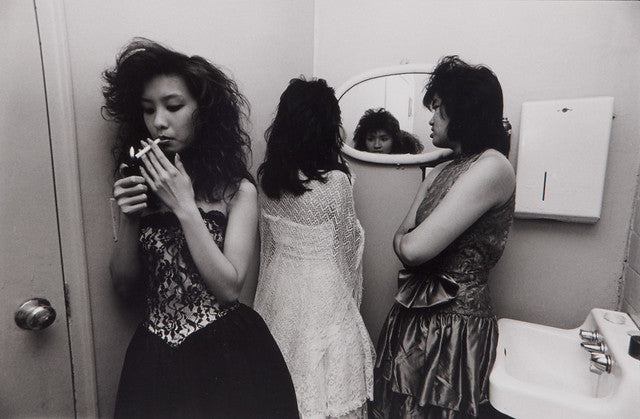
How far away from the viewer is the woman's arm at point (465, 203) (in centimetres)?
78

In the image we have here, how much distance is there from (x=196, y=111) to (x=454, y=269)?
66 cm

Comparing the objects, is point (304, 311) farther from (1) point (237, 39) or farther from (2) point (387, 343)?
(1) point (237, 39)

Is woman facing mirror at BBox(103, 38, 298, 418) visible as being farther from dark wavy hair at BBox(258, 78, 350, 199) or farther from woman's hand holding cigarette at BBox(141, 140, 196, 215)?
dark wavy hair at BBox(258, 78, 350, 199)

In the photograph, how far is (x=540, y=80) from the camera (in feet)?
3.30

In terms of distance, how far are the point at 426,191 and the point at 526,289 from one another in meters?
0.42

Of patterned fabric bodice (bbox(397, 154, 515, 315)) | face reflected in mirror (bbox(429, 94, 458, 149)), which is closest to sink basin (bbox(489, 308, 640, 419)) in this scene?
patterned fabric bodice (bbox(397, 154, 515, 315))

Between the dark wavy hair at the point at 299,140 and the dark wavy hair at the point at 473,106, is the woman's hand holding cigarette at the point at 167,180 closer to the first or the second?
the dark wavy hair at the point at 299,140

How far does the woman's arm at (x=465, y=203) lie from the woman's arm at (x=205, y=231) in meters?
0.38

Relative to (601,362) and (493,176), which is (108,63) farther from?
(601,362)

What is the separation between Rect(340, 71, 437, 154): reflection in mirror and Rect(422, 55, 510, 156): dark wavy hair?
25 centimetres

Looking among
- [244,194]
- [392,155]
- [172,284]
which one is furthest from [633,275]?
[172,284]

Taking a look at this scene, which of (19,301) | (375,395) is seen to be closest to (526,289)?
(375,395)

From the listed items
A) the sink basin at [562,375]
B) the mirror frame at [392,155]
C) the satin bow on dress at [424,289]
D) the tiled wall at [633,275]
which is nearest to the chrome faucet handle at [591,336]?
the sink basin at [562,375]

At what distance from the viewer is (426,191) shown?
100 cm
